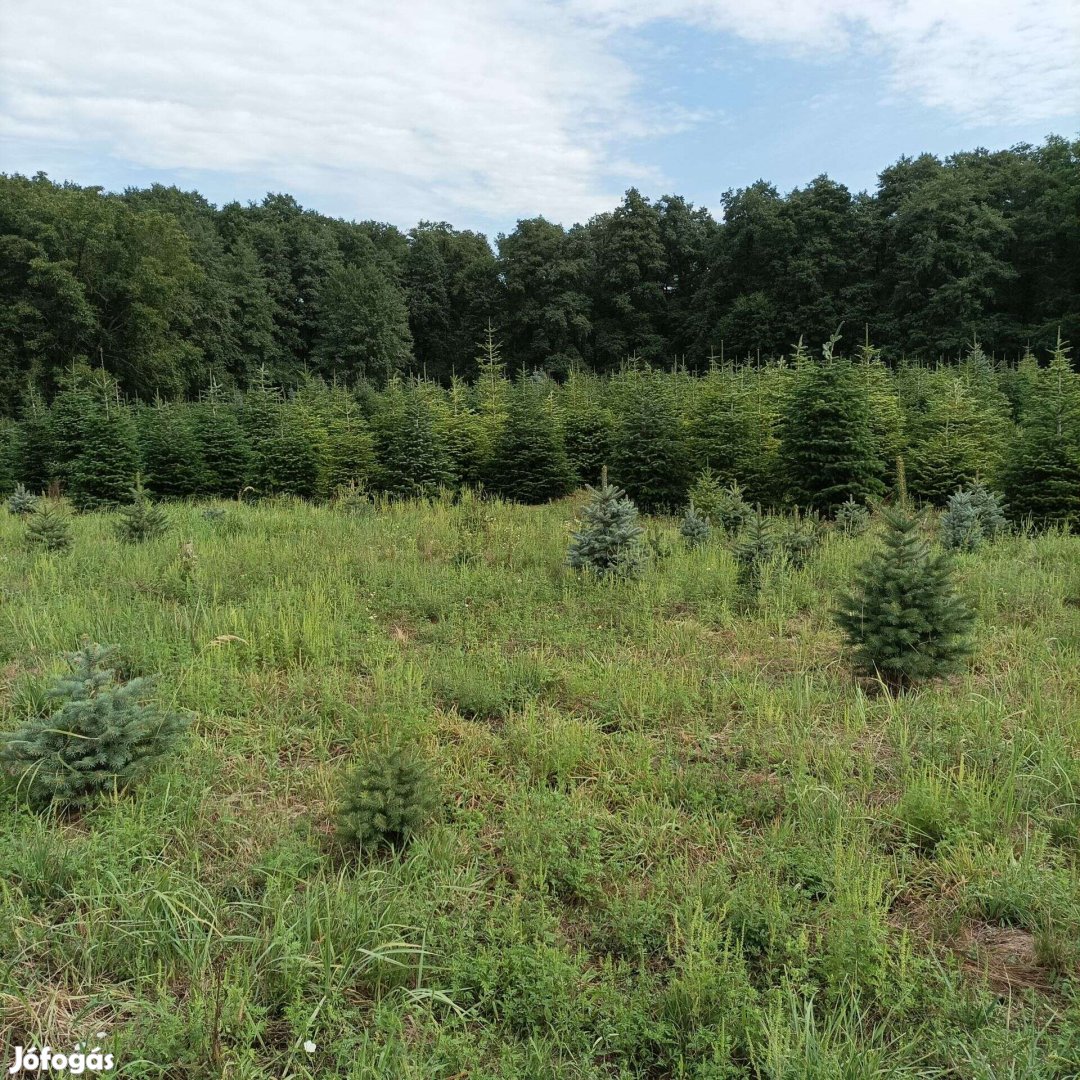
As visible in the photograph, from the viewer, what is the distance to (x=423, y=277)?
5691cm

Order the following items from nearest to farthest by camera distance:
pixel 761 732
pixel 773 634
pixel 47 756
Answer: pixel 47 756 < pixel 761 732 < pixel 773 634

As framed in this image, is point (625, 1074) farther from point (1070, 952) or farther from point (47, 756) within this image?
point (47, 756)

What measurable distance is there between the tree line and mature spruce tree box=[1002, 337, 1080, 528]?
1359 centimetres

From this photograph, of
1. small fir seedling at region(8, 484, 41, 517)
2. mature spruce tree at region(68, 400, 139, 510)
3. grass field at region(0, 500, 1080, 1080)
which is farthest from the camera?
mature spruce tree at region(68, 400, 139, 510)

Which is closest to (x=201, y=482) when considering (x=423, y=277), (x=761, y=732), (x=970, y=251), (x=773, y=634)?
(x=773, y=634)

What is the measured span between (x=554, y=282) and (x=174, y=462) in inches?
1398

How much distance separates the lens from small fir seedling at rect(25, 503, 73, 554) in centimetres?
750

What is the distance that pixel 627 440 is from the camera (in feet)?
45.3

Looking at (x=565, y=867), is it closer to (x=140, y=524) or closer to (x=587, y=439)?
(x=140, y=524)

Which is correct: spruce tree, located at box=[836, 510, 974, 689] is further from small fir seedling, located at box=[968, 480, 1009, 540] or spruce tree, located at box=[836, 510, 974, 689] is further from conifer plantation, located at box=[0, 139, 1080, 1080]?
small fir seedling, located at box=[968, 480, 1009, 540]

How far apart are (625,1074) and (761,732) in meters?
2.08

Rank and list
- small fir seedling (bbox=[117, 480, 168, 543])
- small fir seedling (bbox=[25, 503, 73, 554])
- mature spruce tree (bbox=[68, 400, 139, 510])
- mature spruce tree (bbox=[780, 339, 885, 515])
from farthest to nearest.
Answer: mature spruce tree (bbox=[68, 400, 139, 510]), mature spruce tree (bbox=[780, 339, 885, 515]), small fir seedling (bbox=[117, 480, 168, 543]), small fir seedling (bbox=[25, 503, 73, 554])

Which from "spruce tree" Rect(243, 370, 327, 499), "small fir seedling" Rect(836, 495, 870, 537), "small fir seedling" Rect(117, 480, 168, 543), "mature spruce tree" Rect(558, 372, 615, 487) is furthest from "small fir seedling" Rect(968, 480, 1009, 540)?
"spruce tree" Rect(243, 370, 327, 499)

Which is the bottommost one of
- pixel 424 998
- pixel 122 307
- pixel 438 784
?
pixel 424 998
